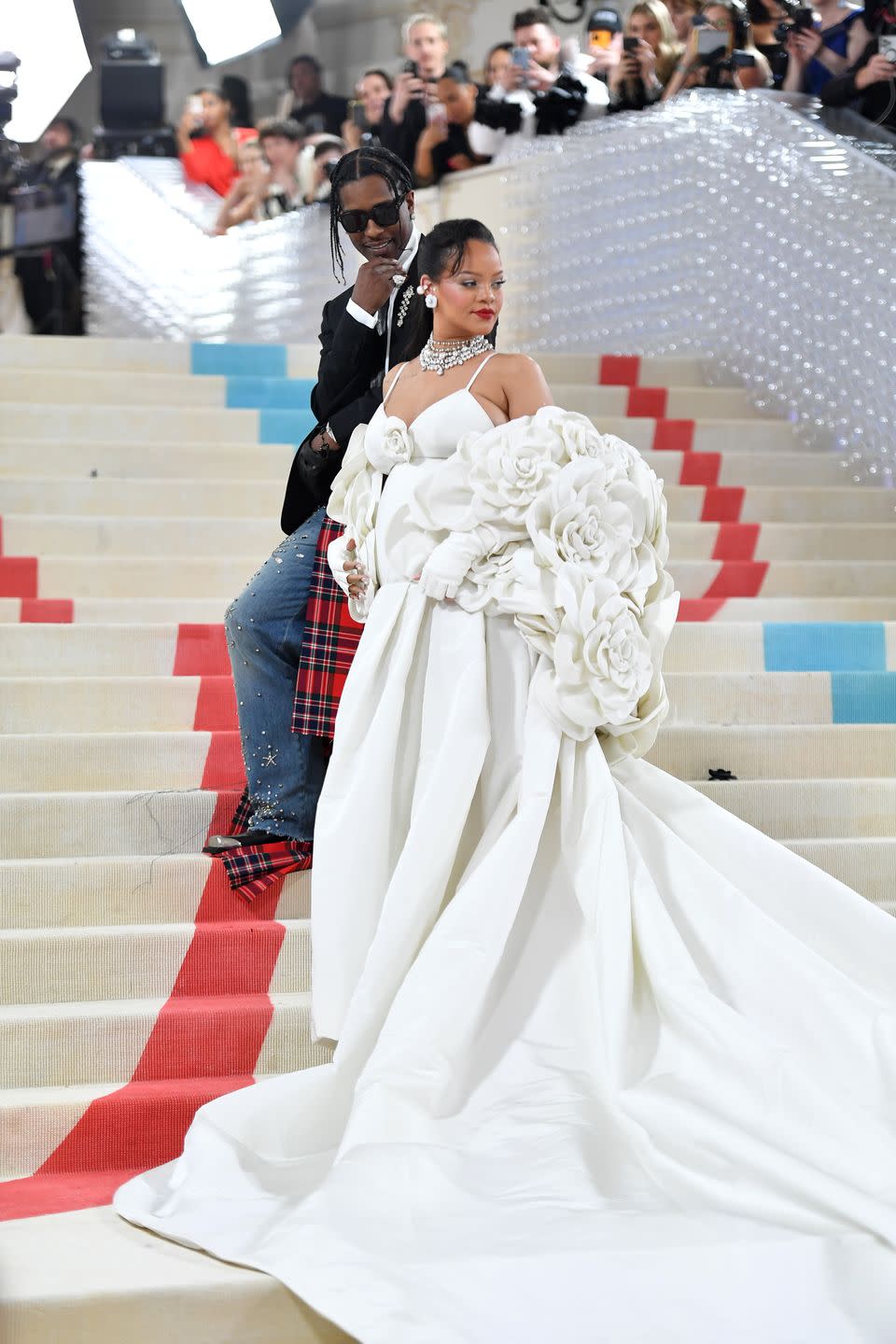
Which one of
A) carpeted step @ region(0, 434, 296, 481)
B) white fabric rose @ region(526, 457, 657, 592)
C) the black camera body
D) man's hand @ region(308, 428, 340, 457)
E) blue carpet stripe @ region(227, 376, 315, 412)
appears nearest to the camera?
white fabric rose @ region(526, 457, 657, 592)

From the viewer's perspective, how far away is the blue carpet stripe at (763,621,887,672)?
429 centimetres

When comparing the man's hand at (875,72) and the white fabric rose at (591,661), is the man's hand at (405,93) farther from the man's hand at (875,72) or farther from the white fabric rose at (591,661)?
the white fabric rose at (591,661)

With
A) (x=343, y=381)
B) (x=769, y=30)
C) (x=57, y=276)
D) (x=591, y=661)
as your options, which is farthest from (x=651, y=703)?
(x=57, y=276)

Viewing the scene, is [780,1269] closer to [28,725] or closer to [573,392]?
[28,725]

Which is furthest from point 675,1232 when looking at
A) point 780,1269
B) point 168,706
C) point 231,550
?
point 231,550

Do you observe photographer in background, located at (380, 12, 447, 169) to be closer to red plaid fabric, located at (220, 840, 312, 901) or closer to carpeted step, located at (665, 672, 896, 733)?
carpeted step, located at (665, 672, 896, 733)

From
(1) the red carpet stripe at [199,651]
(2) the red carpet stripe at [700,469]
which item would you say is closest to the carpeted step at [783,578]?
(2) the red carpet stripe at [700,469]

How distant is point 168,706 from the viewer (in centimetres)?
389

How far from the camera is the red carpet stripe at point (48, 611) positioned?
4.35m

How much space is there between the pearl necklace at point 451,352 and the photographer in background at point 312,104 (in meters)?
7.01

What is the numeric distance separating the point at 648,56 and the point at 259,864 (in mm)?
5156

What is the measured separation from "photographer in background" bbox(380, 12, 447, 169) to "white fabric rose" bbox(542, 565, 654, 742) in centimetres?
518

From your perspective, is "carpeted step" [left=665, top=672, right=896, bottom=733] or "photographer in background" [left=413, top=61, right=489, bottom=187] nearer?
"carpeted step" [left=665, top=672, right=896, bottom=733]

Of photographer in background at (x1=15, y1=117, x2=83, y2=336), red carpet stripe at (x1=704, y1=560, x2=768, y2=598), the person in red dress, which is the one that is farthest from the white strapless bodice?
the person in red dress
